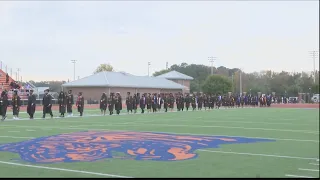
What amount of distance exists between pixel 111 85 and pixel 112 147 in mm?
54443

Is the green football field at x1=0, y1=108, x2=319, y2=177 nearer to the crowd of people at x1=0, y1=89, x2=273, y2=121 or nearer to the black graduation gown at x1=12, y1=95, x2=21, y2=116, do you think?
the black graduation gown at x1=12, y1=95, x2=21, y2=116

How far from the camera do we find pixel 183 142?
12.3 meters

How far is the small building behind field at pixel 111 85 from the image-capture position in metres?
65.9

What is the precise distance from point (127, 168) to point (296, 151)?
171 inches

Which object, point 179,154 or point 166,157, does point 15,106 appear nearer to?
point 179,154

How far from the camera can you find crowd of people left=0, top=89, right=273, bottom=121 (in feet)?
80.8

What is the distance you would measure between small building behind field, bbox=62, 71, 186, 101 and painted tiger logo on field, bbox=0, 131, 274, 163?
2042 inches

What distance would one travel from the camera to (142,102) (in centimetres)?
3388

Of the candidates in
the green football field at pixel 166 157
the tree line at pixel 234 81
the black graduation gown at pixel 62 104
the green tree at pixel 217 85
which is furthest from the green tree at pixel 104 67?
the green football field at pixel 166 157

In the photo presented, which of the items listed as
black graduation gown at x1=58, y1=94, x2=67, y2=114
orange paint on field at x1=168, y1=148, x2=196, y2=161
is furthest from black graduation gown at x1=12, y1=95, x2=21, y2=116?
orange paint on field at x1=168, y1=148, x2=196, y2=161

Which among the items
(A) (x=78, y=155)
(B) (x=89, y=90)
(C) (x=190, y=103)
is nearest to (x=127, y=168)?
(A) (x=78, y=155)

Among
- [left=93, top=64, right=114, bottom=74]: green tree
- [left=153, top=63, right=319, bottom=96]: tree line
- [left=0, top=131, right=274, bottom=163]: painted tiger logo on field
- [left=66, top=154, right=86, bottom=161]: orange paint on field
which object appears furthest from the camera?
[left=93, top=64, right=114, bottom=74]: green tree

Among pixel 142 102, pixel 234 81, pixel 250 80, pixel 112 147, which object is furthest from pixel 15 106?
pixel 234 81

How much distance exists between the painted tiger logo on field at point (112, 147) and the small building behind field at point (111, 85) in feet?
170
